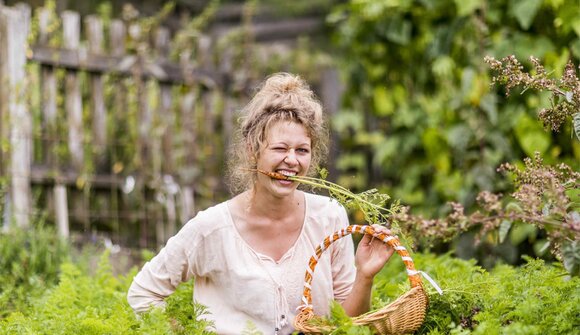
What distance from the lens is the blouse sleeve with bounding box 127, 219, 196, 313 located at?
11.6 ft

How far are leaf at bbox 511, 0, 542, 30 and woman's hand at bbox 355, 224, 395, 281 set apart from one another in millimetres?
2463

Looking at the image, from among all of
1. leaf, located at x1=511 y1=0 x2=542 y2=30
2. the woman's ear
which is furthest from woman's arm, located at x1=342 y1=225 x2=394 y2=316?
leaf, located at x1=511 y1=0 x2=542 y2=30

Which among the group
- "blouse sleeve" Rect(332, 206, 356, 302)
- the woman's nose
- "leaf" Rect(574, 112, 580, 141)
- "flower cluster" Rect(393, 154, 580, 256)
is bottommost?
"blouse sleeve" Rect(332, 206, 356, 302)

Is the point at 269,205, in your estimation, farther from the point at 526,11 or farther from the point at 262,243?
the point at 526,11

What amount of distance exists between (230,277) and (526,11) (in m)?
2.74

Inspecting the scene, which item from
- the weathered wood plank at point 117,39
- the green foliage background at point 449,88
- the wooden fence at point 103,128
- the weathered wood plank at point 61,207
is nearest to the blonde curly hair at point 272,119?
the green foliage background at point 449,88

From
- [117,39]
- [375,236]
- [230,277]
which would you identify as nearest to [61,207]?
[117,39]

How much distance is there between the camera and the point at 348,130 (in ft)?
26.2

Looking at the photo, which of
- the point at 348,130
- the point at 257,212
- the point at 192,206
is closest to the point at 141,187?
the point at 192,206

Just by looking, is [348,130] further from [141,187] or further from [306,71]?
[141,187]

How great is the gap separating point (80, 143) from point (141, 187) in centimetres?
56

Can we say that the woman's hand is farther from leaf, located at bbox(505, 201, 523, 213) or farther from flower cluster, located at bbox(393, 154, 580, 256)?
leaf, located at bbox(505, 201, 523, 213)

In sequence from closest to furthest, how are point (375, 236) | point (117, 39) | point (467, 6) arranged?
point (375, 236) < point (467, 6) < point (117, 39)

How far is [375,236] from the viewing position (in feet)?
10.5
